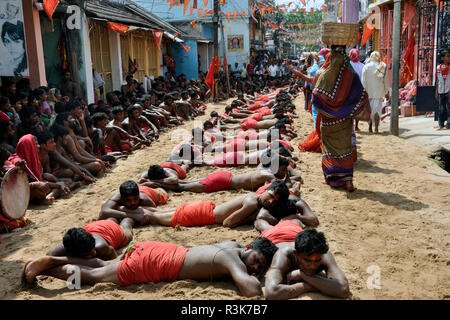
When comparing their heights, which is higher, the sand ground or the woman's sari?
the woman's sari

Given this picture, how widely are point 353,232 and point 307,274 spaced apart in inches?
55.3

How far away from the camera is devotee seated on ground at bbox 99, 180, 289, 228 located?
4.50m

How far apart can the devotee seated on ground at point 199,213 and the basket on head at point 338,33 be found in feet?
7.97

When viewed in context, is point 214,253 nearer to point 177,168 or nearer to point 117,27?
point 177,168

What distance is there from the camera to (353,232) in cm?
433

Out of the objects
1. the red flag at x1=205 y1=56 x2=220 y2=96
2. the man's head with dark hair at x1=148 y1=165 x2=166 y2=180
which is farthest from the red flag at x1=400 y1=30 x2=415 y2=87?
the man's head with dark hair at x1=148 y1=165 x2=166 y2=180

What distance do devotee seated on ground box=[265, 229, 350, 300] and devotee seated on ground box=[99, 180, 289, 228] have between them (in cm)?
130

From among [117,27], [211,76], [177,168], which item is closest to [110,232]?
[177,168]

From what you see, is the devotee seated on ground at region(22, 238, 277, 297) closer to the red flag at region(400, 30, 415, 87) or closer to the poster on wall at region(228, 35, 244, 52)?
the red flag at region(400, 30, 415, 87)

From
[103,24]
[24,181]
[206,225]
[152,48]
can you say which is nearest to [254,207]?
[206,225]

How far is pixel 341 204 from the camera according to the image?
5.22 metres

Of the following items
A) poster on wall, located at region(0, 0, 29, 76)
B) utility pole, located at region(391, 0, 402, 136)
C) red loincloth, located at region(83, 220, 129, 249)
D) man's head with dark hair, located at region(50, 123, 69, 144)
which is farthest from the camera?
utility pole, located at region(391, 0, 402, 136)

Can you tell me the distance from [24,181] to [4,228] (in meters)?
0.56

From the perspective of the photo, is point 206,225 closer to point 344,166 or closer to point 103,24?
point 344,166
